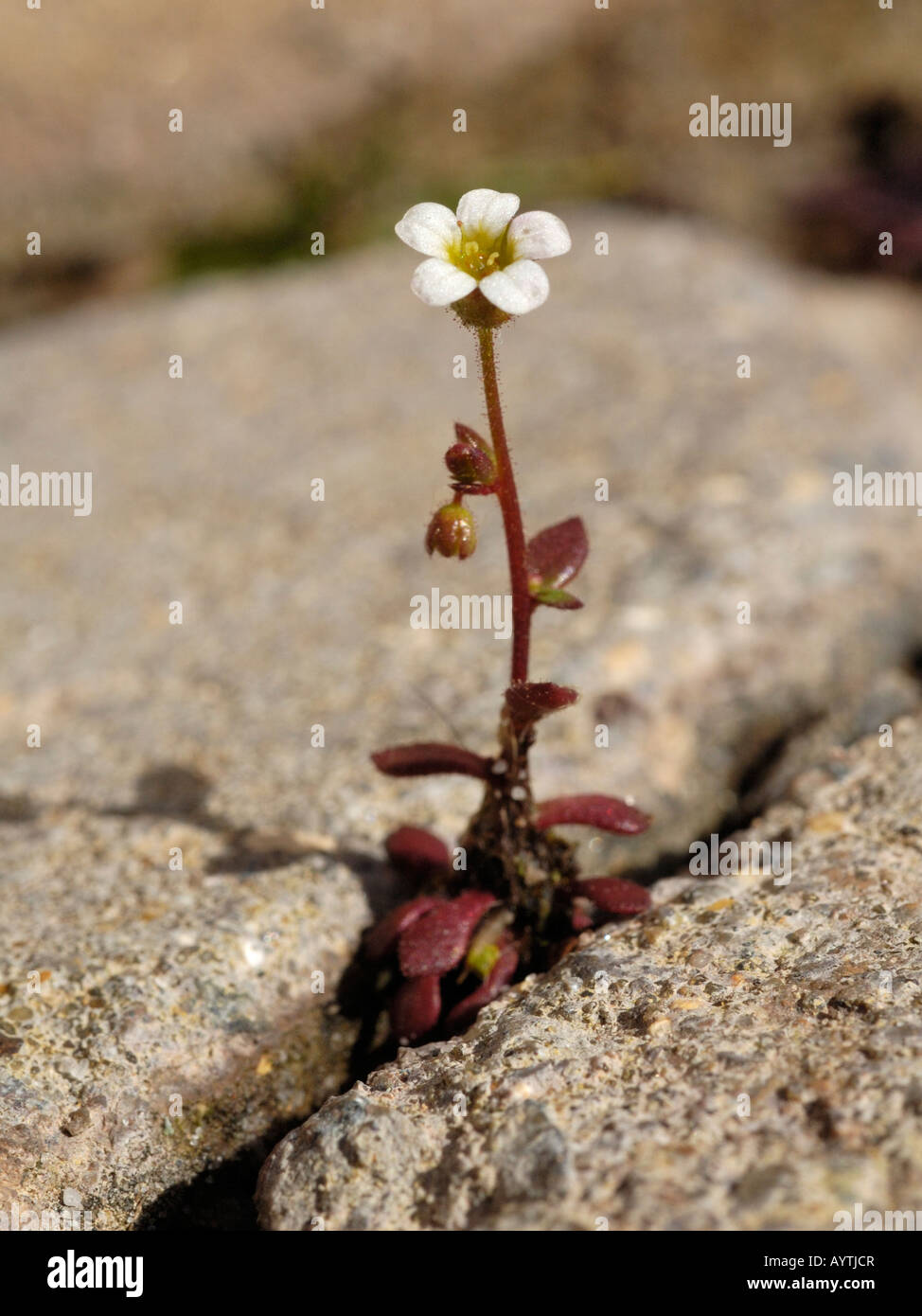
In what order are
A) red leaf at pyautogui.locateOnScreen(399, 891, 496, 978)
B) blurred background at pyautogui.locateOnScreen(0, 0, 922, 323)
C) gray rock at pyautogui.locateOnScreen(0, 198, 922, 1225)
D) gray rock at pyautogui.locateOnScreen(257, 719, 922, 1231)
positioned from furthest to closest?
blurred background at pyautogui.locateOnScreen(0, 0, 922, 323) → gray rock at pyautogui.locateOnScreen(0, 198, 922, 1225) → red leaf at pyautogui.locateOnScreen(399, 891, 496, 978) → gray rock at pyautogui.locateOnScreen(257, 719, 922, 1231)

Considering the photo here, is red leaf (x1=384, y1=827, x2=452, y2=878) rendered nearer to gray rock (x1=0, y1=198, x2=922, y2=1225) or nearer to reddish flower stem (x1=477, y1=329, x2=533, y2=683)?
gray rock (x1=0, y1=198, x2=922, y2=1225)

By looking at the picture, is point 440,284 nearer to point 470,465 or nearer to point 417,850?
point 470,465

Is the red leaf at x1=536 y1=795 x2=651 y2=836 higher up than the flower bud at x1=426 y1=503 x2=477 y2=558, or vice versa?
the flower bud at x1=426 y1=503 x2=477 y2=558

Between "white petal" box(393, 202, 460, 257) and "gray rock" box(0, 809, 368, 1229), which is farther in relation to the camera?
"gray rock" box(0, 809, 368, 1229)

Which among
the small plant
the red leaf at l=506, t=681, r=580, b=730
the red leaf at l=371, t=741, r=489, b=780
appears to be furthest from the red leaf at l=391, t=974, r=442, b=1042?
the red leaf at l=506, t=681, r=580, b=730

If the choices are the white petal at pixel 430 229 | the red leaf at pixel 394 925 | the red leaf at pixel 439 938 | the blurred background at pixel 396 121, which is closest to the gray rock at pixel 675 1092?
the red leaf at pixel 439 938

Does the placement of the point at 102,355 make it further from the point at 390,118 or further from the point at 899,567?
the point at 899,567

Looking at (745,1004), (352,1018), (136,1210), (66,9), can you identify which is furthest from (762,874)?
(66,9)

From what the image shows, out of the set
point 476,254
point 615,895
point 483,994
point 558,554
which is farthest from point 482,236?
point 483,994
